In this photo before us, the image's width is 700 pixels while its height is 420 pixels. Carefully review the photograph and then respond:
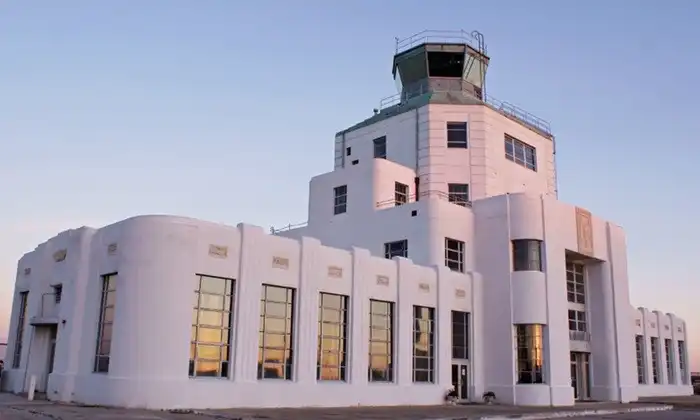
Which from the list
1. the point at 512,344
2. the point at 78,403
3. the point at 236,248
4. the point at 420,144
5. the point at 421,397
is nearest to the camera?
the point at 78,403

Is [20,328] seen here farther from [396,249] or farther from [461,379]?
[461,379]

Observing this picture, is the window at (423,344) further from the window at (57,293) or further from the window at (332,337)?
the window at (57,293)

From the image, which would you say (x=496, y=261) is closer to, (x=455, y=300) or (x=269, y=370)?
(x=455, y=300)

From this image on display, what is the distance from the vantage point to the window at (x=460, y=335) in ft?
112

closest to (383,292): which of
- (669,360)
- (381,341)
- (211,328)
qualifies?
(381,341)

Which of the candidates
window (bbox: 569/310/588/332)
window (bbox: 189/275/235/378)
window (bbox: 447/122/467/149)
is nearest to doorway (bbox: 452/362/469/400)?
window (bbox: 569/310/588/332)

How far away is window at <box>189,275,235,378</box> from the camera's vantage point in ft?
78.4

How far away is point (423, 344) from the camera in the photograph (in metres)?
32.2

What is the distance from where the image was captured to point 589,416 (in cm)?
2800

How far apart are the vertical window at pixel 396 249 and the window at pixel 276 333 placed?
10.8 metres

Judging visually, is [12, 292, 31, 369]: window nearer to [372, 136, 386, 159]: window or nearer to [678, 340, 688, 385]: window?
[372, 136, 386, 159]: window

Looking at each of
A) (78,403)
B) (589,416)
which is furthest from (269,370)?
(589,416)

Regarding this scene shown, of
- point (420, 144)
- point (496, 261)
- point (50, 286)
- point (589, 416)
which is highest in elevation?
point (420, 144)

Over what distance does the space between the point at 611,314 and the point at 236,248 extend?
25213 millimetres
